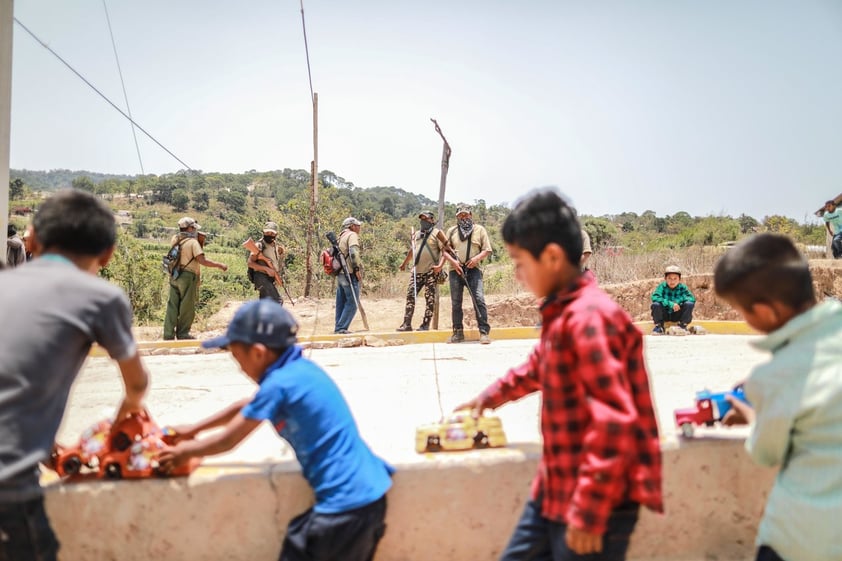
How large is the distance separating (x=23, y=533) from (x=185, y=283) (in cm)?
737

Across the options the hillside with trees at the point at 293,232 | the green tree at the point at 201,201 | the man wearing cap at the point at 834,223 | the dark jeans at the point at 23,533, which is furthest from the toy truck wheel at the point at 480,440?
the green tree at the point at 201,201

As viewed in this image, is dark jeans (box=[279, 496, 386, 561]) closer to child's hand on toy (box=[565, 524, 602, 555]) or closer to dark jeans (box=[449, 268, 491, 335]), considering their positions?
child's hand on toy (box=[565, 524, 602, 555])

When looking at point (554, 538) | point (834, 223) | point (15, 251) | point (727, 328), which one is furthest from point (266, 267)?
point (834, 223)

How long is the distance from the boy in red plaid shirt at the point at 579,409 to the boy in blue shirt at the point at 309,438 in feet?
1.83

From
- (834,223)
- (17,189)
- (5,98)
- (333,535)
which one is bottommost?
(333,535)

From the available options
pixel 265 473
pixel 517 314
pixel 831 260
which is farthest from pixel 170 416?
pixel 831 260

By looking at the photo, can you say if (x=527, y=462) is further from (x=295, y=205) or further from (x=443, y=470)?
(x=295, y=205)

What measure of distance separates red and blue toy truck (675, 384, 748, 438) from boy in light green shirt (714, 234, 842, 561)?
746mm

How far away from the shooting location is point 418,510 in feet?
8.64

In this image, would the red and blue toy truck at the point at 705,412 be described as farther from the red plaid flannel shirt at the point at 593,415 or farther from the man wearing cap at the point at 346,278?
the man wearing cap at the point at 346,278

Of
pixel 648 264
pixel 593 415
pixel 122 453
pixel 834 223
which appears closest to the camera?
pixel 593 415

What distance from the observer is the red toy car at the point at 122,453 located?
2.52 m

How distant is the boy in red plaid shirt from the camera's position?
5.43 ft

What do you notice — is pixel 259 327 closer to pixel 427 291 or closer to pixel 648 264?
pixel 427 291
